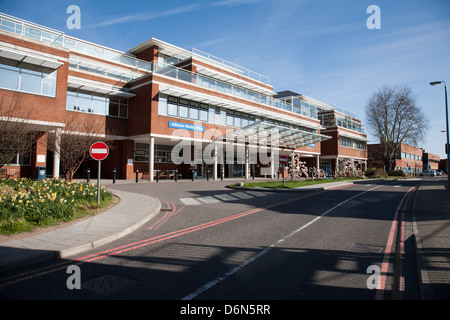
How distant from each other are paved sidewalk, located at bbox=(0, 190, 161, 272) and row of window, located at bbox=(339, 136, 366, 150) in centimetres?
5537

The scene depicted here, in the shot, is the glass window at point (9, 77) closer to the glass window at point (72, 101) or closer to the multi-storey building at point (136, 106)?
the multi-storey building at point (136, 106)

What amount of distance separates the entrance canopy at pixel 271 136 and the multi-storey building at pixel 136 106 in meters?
0.13

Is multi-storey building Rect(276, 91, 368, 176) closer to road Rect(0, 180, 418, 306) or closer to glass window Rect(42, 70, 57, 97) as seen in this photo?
glass window Rect(42, 70, 57, 97)

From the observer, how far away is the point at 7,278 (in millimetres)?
4348

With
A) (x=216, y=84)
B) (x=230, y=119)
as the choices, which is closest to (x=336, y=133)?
(x=230, y=119)

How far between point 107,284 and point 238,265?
6.85ft

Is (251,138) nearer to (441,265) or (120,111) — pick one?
(120,111)

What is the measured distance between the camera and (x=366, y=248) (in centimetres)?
610

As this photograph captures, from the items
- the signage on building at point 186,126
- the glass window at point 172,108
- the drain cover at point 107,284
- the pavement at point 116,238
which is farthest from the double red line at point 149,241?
the glass window at point 172,108

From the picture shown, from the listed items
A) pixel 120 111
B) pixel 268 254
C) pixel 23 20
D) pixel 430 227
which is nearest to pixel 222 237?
pixel 268 254

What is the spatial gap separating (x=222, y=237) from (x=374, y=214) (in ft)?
21.1

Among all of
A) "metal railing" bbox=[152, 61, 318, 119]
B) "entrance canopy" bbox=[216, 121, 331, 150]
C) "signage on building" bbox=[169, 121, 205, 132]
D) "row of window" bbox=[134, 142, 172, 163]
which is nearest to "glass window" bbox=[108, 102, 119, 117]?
"row of window" bbox=[134, 142, 172, 163]

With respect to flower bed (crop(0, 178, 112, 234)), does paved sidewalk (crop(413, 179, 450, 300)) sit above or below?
below

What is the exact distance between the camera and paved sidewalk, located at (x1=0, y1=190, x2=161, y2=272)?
507cm
